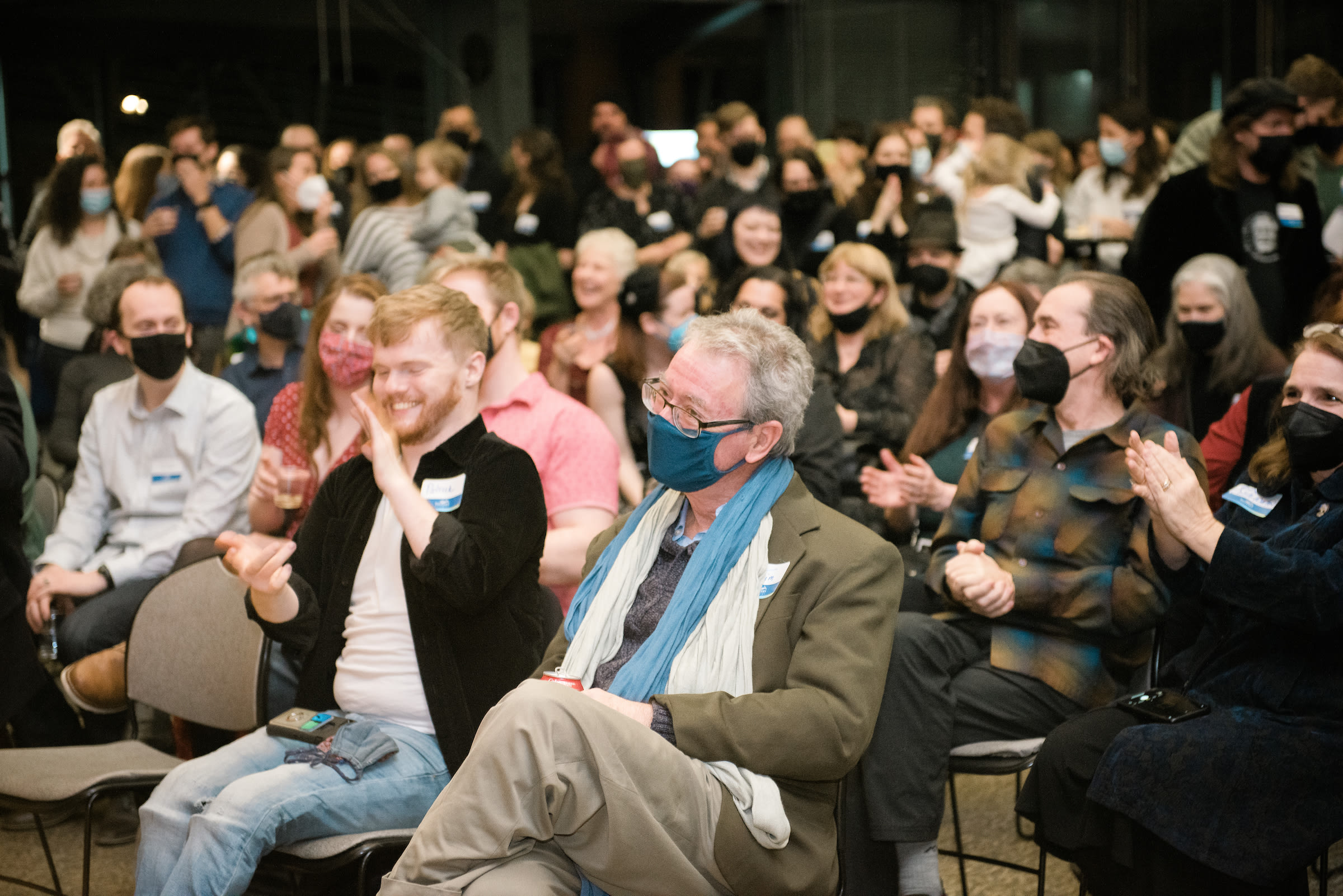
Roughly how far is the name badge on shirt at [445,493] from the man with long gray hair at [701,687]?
32 centimetres

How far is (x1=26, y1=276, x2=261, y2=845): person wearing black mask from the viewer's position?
386 cm

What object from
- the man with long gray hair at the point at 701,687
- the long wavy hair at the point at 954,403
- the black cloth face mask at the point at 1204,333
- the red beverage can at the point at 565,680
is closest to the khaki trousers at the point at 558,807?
the man with long gray hair at the point at 701,687

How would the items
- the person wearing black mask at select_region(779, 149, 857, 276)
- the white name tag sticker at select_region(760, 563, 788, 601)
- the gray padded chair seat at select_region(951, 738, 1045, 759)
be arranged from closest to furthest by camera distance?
the white name tag sticker at select_region(760, 563, 788, 601) < the gray padded chair seat at select_region(951, 738, 1045, 759) < the person wearing black mask at select_region(779, 149, 857, 276)

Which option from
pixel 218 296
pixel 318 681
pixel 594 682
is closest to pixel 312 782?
pixel 318 681

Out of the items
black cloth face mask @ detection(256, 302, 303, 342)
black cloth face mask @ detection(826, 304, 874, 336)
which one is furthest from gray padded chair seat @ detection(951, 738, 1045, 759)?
black cloth face mask @ detection(256, 302, 303, 342)

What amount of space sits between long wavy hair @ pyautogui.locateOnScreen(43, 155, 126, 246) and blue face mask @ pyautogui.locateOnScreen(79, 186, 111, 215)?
0.07ft

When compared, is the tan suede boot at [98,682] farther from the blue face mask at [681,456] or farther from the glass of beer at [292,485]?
the blue face mask at [681,456]

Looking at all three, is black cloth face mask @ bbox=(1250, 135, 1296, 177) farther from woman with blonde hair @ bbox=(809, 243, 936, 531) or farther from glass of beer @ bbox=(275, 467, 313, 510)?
glass of beer @ bbox=(275, 467, 313, 510)

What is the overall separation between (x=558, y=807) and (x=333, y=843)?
0.71 metres

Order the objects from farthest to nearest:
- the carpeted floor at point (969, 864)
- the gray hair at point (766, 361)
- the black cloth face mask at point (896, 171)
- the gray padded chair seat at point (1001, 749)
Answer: the black cloth face mask at point (896, 171), the carpeted floor at point (969, 864), the gray padded chair seat at point (1001, 749), the gray hair at point (766, 361)

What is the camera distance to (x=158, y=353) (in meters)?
3.90

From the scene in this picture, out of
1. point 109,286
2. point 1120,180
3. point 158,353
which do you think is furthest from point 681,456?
point 1120,180

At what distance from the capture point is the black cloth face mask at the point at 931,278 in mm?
5332

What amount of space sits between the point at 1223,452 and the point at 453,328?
86.6 inches
